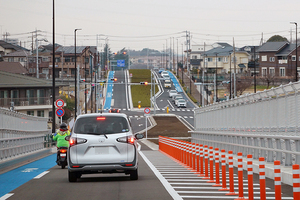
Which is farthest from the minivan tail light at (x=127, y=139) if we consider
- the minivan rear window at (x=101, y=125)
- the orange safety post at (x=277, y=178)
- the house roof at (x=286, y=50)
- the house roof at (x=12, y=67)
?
the house roof at (x=286, y=50)

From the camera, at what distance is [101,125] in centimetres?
1348

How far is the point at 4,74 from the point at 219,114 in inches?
1557

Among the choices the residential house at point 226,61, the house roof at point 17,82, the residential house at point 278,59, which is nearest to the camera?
the house roof at point 17,82

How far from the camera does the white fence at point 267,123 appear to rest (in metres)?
15.9

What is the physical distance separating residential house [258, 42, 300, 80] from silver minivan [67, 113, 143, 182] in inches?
3793

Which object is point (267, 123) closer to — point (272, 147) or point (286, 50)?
point (272, 147)

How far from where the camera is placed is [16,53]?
126750 millimetres

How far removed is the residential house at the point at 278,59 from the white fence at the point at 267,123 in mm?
81601

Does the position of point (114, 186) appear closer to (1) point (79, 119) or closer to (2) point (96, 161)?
(2) point (96, 161)

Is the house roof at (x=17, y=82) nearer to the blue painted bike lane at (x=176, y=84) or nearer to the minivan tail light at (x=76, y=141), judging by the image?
the minivan tail light at (x=76, y=141)

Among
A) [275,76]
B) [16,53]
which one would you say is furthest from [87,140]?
[16,53]

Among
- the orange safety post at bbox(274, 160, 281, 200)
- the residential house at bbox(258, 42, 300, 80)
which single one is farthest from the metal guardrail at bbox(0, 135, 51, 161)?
the residential house at bbox(258, 42, 300, 80)

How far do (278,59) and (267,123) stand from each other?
97145mm

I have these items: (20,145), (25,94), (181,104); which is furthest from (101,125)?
(181,104)
